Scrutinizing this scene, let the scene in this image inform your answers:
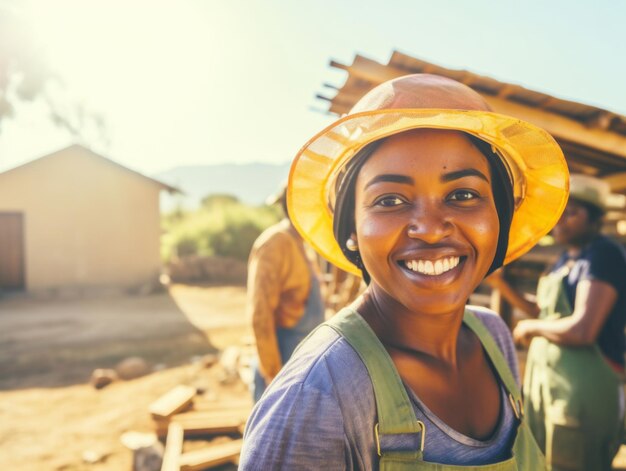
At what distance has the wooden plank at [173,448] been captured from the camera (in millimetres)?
3583

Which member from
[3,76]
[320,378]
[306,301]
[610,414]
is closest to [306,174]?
[320,378]

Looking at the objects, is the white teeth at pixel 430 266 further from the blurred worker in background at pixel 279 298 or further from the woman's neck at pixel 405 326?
the blurred worker in background at pixel 279 298

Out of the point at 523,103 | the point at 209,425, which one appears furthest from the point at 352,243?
the point at 209,425

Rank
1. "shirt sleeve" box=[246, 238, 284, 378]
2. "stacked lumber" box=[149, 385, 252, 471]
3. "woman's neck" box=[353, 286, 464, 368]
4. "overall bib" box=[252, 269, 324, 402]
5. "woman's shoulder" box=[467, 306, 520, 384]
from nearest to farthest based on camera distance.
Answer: "woman's neck" box=[353, 286, 464, 368]
"woman's shoulder" box=[467, 306, 520, 384]
"shirt sleeve" box=[246, 238, 284, 378]
"overall bib" box=[252, 269, 324, 402]
"stacked lumber" box=[149, 385, 252, 471]

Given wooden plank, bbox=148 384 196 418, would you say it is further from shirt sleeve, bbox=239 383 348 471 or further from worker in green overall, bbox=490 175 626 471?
shirt sleeve, bbox=239 383 348 471

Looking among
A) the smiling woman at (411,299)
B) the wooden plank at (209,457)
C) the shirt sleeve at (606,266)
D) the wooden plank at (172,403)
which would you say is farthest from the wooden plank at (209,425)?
the smiling woman at (411,299)

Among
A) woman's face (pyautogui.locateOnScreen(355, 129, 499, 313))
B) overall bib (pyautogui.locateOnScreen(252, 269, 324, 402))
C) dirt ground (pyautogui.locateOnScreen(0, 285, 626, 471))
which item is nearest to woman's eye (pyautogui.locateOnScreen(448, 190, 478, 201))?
woman's face (pyautogui.locateOnScreen(355, 129, 499, 313))

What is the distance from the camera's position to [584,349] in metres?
2.44

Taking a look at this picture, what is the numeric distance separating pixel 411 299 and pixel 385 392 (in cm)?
27

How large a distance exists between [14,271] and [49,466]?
1327 cm

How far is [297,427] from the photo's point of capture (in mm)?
917

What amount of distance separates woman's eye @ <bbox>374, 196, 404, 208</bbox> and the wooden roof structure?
168 cm

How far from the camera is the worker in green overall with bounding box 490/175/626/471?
7.65 ft

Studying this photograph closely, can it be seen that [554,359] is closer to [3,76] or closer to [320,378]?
[320,378]
